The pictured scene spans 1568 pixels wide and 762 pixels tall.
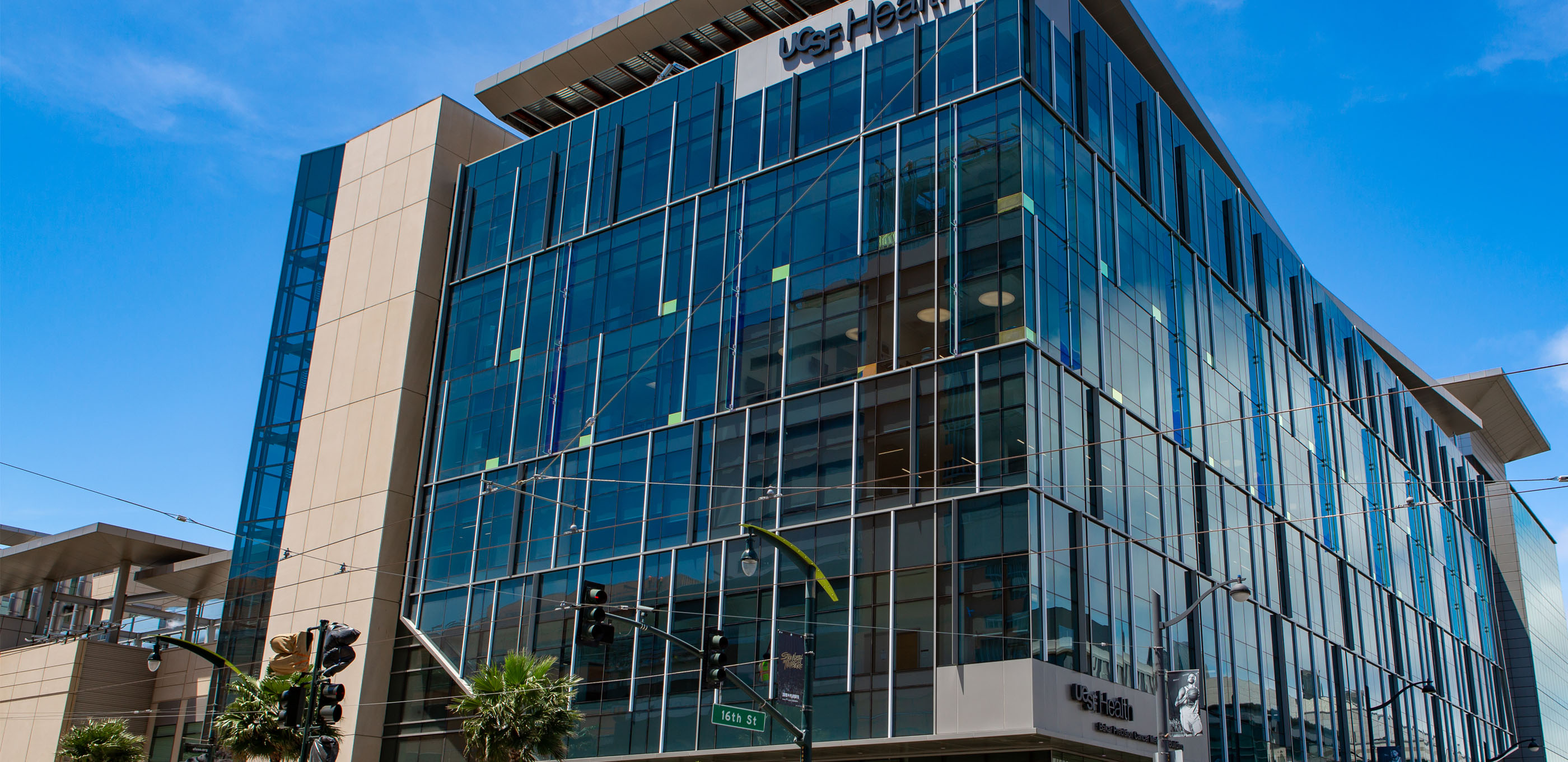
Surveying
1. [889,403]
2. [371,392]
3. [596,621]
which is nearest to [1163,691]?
[889,403]

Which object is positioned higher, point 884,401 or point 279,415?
point 279,415

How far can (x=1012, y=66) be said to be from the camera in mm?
41438

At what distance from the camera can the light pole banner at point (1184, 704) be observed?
2950cm

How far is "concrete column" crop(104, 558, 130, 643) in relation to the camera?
6238cm

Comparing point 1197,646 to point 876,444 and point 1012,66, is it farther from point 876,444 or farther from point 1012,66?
point 1012,66

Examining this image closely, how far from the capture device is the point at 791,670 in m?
29.3

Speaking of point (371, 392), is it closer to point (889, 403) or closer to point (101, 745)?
point (101, 745)

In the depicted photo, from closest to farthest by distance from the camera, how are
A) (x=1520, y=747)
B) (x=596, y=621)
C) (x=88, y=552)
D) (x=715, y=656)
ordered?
(x=596, y=621) → (x=715, y=656) → (x=88, y=552) → (x=1520, y=747)

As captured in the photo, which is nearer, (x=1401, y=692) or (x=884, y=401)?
(x=884, y=401)

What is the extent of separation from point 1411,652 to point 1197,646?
2908 cm

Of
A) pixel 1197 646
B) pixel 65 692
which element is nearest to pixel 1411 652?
pixel 1197 646

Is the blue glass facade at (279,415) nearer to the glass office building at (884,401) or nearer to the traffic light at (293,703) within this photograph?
the glass office building at (884,401)

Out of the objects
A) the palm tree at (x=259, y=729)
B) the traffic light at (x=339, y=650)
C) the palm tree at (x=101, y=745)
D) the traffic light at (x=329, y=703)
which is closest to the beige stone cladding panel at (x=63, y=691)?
the palm tree at (x=101, y=745)

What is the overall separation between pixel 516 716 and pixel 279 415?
94.7 ft
